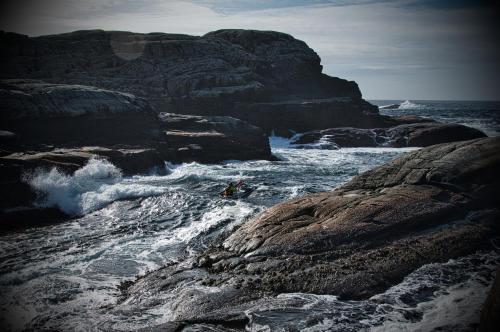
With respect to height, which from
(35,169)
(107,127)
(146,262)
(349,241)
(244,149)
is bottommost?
(146,262)

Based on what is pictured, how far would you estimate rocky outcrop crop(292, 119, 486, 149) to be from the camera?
40.5 metres

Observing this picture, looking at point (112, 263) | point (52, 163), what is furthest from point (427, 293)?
point (52, 163)

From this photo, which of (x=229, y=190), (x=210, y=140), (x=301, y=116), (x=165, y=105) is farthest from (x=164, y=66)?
(x=229, y=190)

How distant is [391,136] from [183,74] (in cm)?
2825

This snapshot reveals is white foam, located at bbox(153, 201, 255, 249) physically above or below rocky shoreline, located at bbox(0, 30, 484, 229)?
below

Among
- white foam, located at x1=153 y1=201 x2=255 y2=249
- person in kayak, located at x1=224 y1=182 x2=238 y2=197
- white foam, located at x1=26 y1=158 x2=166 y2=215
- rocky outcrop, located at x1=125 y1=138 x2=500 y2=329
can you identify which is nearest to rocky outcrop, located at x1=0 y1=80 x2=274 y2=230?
white foam, located at x1=26 y1=158 x2=166 y2=215

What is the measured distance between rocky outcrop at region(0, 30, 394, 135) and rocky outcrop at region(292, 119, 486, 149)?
496 centimetres

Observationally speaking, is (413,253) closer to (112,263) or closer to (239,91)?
(112,263)

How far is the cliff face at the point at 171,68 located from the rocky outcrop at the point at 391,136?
21.7ft

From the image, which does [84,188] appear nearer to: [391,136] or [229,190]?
[229,190]

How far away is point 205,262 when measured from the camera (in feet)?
40.1

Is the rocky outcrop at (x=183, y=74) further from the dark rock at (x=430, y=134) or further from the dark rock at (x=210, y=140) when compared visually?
Answer: the dark rock at (x=210, y=140)

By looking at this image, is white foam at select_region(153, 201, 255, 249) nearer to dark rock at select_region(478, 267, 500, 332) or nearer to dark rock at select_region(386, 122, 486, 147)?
dark rock at select_region(478, 267, 500, 332)

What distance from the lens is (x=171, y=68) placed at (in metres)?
52.1
